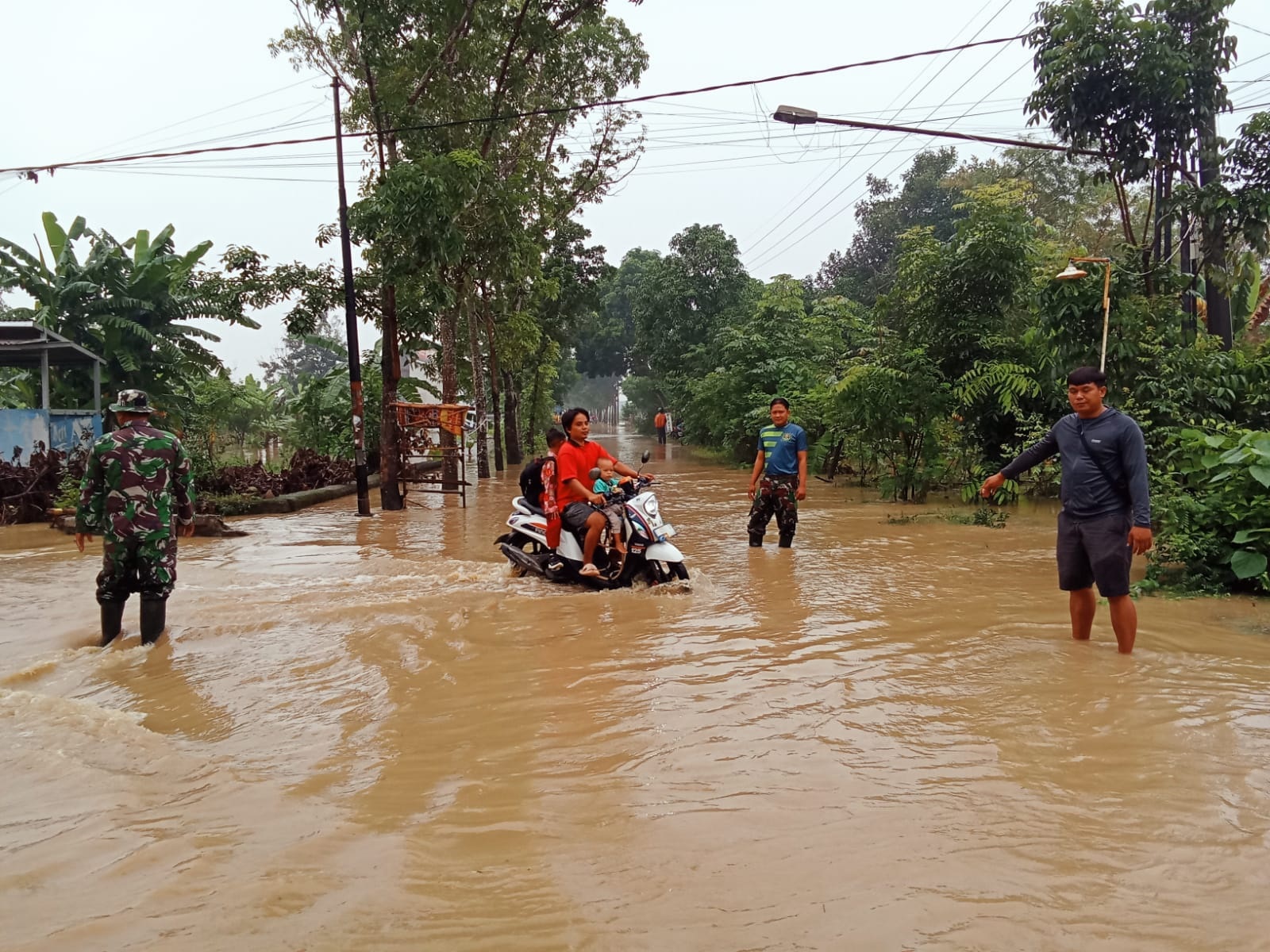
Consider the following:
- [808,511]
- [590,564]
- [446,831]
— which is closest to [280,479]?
[808,511]

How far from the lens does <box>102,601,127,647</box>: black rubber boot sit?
6234mm

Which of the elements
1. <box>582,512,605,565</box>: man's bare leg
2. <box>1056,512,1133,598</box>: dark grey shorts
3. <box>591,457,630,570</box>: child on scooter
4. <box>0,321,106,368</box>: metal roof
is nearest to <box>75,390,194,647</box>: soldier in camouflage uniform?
<box>582,512,605,565</box>: man's bare leg

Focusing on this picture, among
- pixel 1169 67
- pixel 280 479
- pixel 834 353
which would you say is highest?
pixel 1169 67

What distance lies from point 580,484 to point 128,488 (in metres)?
3.36

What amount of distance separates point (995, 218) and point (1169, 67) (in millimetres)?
3948

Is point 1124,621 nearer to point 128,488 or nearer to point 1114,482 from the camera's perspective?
point 1114,482

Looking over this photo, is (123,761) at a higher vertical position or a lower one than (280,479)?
lower

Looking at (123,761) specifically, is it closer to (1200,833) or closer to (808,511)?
(1200,833)

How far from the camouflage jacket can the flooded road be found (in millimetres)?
830

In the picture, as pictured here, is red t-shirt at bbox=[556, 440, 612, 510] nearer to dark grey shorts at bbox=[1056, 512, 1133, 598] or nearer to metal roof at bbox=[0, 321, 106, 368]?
dark grey shorts at bbox=[1056, 512, 1133, 598]

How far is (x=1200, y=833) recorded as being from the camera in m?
3.13

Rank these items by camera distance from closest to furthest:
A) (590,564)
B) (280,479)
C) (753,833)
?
(753,833), (590,564), (280,479)

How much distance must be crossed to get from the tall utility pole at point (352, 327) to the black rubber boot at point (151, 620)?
7396 millimetres

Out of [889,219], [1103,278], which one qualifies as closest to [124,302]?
[1103,278]
